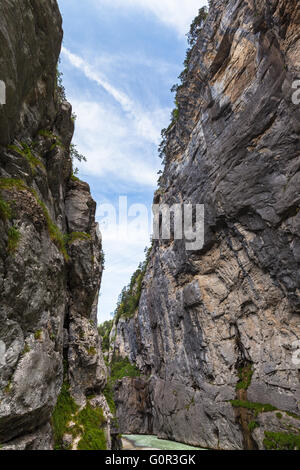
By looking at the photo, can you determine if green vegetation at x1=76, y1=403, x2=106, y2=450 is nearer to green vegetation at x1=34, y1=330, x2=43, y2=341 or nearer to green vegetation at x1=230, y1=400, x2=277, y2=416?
green vegetation at x1=34, y1=330, x2=43, y2=341

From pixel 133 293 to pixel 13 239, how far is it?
1669 inches

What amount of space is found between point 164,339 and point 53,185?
2017 cm

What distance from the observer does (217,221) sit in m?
20.5

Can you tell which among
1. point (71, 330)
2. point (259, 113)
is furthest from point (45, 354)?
point (259, 113)

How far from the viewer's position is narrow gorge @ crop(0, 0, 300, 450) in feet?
25.7

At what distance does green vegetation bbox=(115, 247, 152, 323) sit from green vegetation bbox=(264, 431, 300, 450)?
28.9m

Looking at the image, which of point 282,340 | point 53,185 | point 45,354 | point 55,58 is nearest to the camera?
point 45,354

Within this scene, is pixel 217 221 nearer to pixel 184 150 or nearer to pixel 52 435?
pixel 184 150

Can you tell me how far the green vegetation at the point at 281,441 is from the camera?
12479mm

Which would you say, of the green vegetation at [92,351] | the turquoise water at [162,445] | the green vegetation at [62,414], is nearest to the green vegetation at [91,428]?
the green vegetation at [62,414]

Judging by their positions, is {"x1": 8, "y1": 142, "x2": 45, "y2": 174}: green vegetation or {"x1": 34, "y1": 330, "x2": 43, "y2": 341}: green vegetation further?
{"x1": 8, "y1": 142, "x2": 45, "y2": 174}: green vegetation

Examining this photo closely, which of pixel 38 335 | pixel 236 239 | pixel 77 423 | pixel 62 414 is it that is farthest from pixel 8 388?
pixel 236 239

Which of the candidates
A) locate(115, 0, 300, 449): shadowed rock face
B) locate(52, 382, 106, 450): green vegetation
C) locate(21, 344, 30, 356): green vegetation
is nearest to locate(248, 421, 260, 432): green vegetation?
locate(115, 0, 300, 449): shadowed rock face
